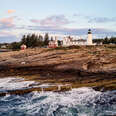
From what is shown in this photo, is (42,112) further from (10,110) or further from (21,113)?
(10,110)

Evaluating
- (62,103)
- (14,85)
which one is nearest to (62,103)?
(62,103)

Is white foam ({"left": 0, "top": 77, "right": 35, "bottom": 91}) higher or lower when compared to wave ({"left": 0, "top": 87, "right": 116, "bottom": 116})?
lower

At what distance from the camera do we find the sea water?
2136 centimetres

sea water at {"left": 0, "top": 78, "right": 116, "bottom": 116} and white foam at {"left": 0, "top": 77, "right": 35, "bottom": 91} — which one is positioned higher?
sea water at {"left": 0, "top": 78, "right": 116, "bottom": 116}

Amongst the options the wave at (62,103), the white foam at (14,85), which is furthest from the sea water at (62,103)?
the white foam at (14,85)

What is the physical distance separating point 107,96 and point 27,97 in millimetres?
10715

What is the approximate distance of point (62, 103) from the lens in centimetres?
2428

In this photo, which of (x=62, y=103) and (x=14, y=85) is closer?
(x=62, y=103)

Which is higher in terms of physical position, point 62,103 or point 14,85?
point 62,103

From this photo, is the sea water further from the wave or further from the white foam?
the white foam

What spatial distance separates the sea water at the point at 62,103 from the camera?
2136cm

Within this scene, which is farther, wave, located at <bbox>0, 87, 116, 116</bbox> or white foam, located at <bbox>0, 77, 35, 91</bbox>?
white foam, located at <bbox>0, 77, 35, 91</bbox>

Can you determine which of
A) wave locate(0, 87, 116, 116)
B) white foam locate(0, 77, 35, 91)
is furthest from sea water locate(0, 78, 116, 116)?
white foam locate(0, 77, 35, 91)

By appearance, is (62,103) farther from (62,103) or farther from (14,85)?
(14,85)
